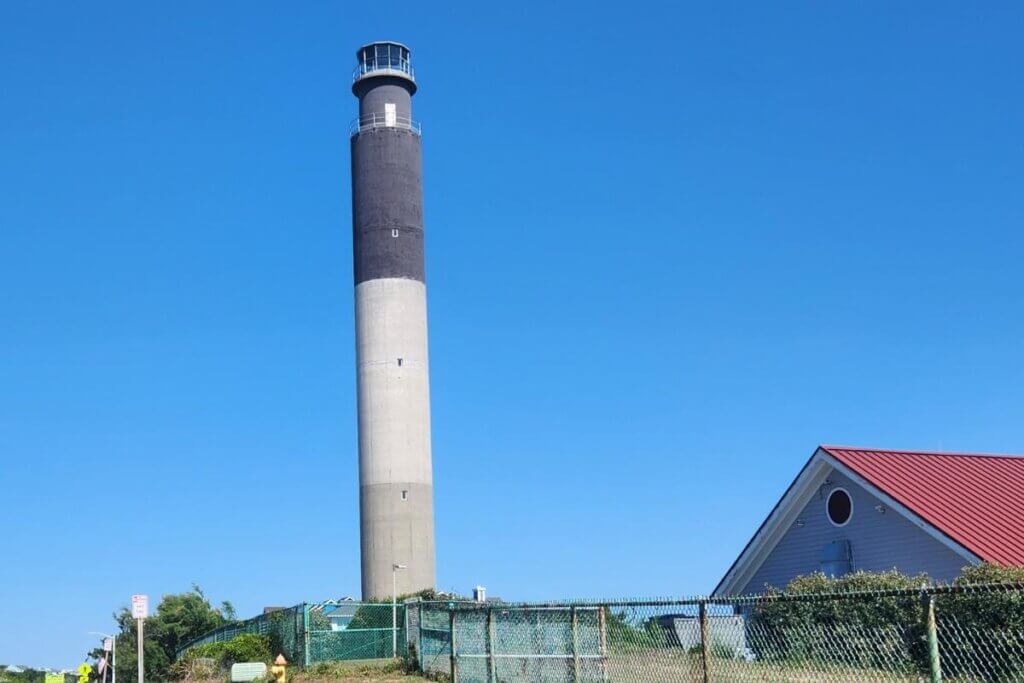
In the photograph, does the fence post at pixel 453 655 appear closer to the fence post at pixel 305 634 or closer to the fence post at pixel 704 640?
the fence post at pixel 704 640

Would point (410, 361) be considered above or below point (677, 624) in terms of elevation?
above

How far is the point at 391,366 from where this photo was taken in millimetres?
60938

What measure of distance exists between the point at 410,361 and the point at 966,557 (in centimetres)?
3943

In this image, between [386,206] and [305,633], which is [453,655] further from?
[386,206]

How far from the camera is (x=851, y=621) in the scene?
16719 mm

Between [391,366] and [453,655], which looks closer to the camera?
[453,655]

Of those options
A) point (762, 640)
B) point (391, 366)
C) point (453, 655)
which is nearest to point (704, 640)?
point (762, 640)

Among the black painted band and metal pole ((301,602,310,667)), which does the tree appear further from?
metal pole ((301,602,310,667))

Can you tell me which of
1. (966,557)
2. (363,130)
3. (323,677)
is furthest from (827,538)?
(363,130)

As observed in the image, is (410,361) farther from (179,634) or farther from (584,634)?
(584,634)

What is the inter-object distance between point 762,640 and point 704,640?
123cm

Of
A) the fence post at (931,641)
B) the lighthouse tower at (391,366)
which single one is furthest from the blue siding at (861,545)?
the lighthouse tower at (391,366)

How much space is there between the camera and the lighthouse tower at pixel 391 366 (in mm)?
60031

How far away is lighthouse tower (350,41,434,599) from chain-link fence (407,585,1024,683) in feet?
125
